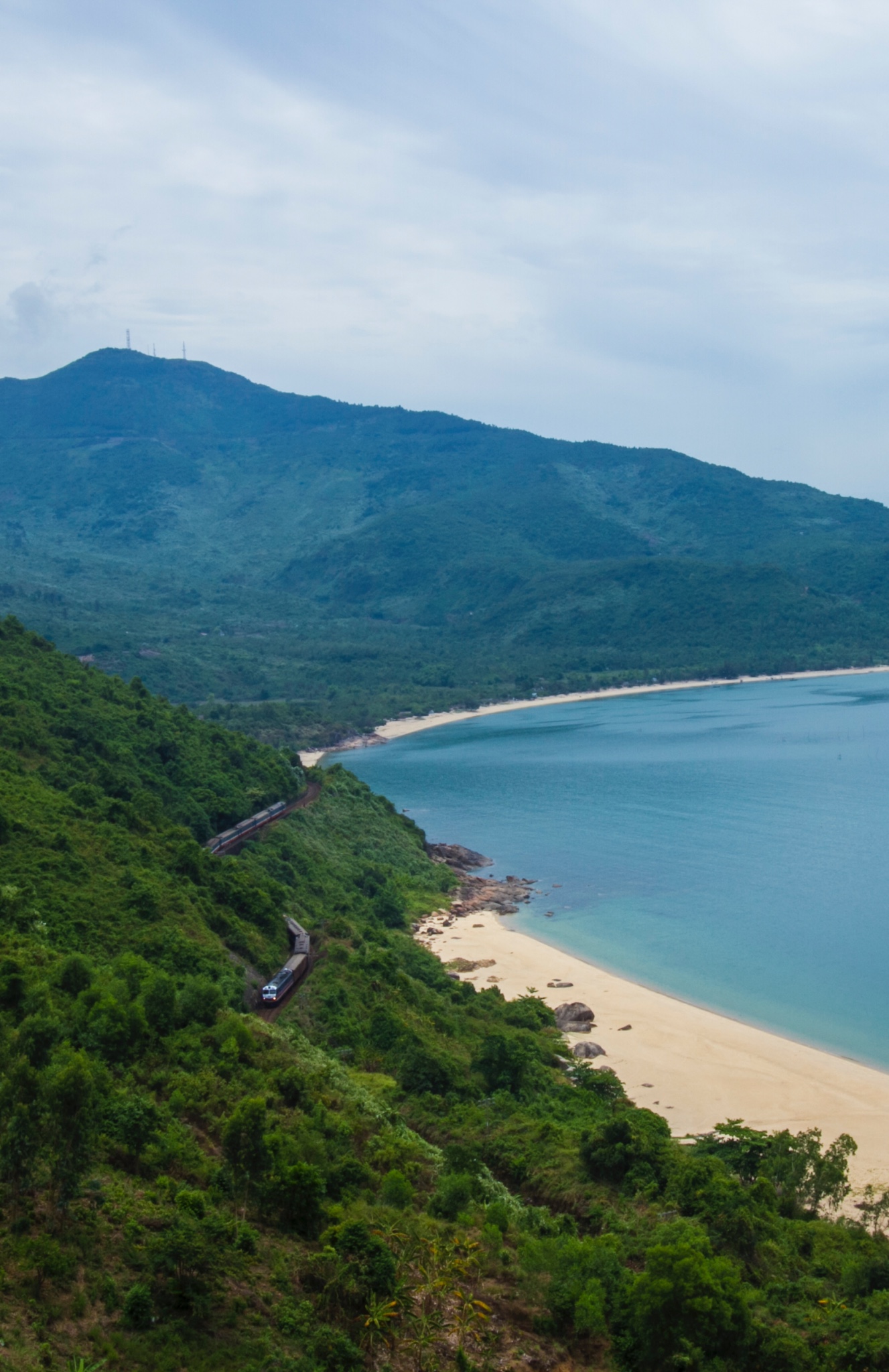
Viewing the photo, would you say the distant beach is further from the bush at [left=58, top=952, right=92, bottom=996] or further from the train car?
the bush at [left=58, top=952, right=92, bottom=996]

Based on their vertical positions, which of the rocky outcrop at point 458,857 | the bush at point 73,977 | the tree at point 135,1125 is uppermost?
the bush at point 73,977

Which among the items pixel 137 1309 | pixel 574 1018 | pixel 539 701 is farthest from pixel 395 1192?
pixel 539 701

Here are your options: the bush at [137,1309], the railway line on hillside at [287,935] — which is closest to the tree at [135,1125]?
the bush at [137,1309]

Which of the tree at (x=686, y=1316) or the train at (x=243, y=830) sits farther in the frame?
the train at (x=243, y=830)

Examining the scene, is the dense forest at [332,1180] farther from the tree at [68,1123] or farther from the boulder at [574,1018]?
the boulder at [574,1018]

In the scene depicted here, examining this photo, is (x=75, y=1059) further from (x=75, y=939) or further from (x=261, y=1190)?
(x=75, y=939)

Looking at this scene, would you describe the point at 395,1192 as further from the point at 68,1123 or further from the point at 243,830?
the point at 243,830
